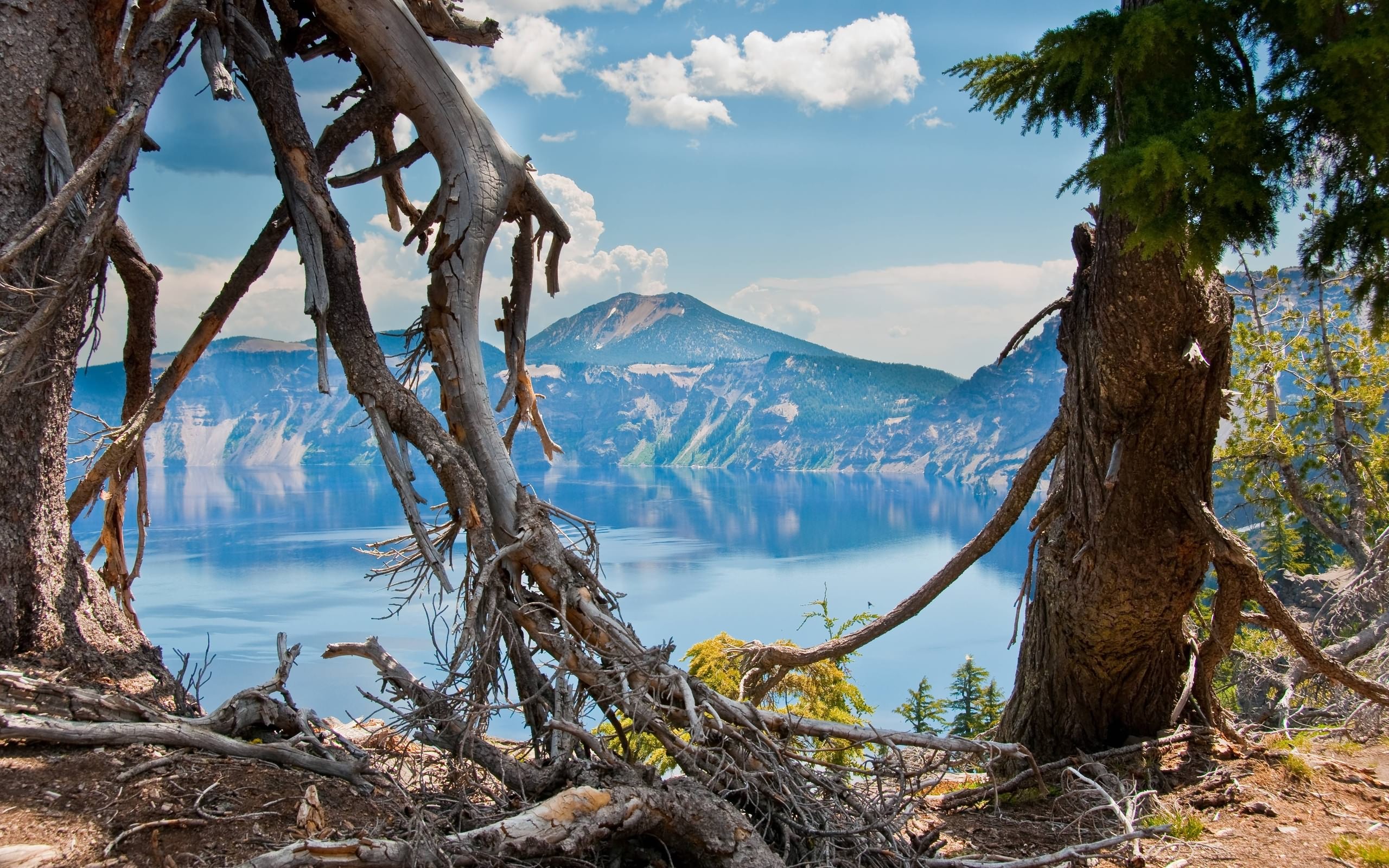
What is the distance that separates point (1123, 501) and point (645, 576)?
159ft

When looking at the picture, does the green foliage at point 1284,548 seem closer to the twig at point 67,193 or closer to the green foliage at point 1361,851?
the green foliage at point 1361,851

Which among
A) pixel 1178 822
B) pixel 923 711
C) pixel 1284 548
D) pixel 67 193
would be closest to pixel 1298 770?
pixel 1178 822

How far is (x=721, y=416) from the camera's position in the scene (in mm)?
172375

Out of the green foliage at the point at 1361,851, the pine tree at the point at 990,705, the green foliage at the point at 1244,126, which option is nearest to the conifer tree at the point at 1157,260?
the green foliage at the point at 1244,126

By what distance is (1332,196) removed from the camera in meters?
3.00

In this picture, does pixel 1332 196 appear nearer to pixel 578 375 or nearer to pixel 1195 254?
pixel 1195 254

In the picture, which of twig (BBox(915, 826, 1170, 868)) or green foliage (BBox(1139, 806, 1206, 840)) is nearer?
twig (BBox(915, 826, 1170, 868))

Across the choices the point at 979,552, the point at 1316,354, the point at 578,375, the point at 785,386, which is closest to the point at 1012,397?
the point at 785,386

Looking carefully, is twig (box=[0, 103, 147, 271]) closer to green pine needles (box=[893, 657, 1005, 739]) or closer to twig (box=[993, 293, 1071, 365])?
twig (box=[993, 293, 1071, 365])

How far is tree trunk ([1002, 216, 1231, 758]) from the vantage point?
13.9ft

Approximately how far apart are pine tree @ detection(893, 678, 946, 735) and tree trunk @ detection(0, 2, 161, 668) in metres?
13.8

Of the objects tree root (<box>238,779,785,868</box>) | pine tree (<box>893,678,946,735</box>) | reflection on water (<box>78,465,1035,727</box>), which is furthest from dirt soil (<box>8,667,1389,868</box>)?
pine tree (<box>893,678,946,735</box>)

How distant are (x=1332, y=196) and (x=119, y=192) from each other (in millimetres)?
4517

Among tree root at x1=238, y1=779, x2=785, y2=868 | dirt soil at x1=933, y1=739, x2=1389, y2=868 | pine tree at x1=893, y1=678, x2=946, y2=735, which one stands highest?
tree root at x1=238, y1=779, x2=785, y2=868
